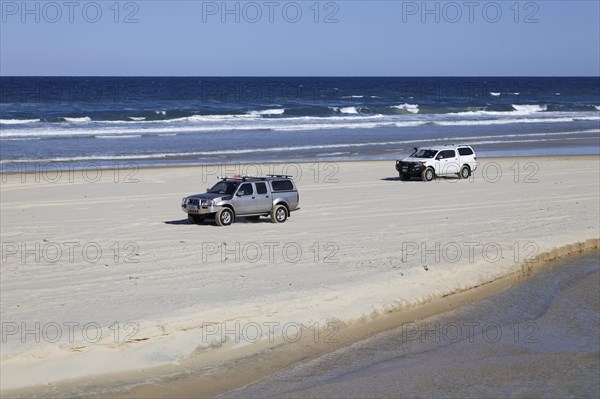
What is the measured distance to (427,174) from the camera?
3506cm

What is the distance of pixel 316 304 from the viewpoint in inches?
635

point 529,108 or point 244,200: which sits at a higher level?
point 529,108

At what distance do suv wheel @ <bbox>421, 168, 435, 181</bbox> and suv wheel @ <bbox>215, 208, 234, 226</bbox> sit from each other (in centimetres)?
1259

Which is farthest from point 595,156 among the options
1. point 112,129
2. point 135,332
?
point 135,332

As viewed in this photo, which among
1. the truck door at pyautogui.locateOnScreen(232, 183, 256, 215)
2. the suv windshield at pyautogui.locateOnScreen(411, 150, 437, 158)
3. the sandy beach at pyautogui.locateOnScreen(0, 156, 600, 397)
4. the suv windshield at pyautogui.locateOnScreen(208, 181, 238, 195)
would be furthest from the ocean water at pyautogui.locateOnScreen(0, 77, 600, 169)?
the truck door at pyautogui.locateOnScreen(232, 183, 256, 215)

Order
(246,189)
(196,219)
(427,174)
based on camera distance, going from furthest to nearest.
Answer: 1. (427,174)
2. (246,189)
3. (196,219)

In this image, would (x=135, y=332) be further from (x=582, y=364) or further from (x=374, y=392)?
(x=582, y=364)

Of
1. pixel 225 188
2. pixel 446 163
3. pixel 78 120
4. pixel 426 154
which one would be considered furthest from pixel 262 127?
pixel 225 188

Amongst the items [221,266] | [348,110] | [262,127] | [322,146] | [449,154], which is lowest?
[221,266]

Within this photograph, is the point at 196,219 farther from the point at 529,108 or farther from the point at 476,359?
the point at 529,108

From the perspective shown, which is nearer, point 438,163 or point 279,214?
point 279,214

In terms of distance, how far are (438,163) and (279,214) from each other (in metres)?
12.1

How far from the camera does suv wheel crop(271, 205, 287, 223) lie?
24.8m

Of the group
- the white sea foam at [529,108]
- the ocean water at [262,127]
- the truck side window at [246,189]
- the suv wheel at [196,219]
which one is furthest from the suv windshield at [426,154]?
the white sea foam at [529,108]
